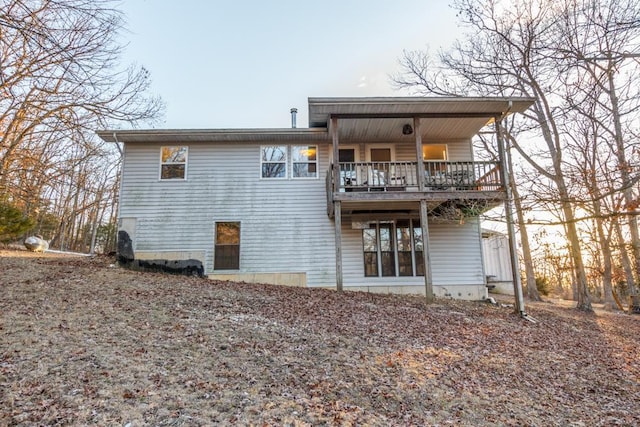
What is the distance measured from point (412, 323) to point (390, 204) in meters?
4.39

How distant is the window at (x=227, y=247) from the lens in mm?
11445

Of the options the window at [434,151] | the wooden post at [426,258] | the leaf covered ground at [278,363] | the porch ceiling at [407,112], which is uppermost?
the porch ceiling at [407,112]

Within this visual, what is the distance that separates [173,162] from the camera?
11977 millimetres

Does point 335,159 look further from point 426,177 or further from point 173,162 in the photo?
point 173,162

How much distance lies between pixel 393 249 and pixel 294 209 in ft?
11.5

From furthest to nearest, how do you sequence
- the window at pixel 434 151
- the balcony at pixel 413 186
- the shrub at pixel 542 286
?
the shrub at pixel 542 286
the window at pixel 434 151
the balcony at pixel 413 186

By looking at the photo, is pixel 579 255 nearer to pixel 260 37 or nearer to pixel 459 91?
pixel 459 91

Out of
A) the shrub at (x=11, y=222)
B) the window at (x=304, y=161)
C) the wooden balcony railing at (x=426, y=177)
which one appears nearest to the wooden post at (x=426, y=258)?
the wooden balcony railing at (x=426, y=177)

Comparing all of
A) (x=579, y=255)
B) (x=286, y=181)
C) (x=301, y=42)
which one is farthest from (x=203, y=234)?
(x=579, y=255)

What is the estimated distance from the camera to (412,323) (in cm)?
730

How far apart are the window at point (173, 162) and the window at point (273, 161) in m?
2.57

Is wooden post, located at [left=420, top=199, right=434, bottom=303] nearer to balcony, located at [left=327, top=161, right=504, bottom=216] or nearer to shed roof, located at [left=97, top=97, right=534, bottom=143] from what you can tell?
balcony, located at [left=327, top=161, right=504, bottom=216]

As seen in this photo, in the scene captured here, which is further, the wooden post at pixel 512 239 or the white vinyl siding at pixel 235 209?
the white vinyl siding at pixel 235 209

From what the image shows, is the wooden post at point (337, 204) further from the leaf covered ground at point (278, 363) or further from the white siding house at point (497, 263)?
the white siding house at point (497, 263)
